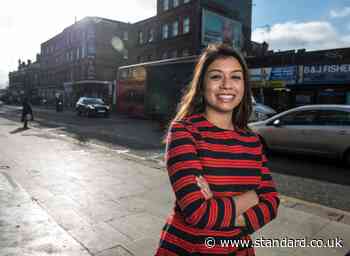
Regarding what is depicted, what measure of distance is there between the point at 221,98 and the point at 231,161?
0.37m

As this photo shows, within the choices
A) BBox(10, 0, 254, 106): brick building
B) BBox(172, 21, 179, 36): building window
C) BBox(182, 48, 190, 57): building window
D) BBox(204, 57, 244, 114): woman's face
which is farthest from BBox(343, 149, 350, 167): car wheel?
BBox(172, 21, 179, 36): building window

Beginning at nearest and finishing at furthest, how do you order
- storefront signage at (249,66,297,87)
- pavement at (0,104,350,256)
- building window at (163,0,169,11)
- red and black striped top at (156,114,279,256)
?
red and black striped top at (156,114,279,256) → pavement at (0,104,350,256) → storefront signage at (249,66,297,87) → building window at (163,0,169,11)

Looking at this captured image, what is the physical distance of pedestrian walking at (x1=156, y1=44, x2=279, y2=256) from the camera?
1.38 meters

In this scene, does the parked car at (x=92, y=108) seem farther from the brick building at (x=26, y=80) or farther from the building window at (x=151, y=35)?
the brick building at (x=26, y=80)

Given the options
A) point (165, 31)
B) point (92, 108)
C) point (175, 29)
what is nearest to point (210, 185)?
point (92, 108)

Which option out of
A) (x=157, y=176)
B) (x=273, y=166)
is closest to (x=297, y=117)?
(x=273, y=166)

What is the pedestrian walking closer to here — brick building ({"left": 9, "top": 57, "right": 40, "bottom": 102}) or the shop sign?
the shop sign

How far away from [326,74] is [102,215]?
17.9m

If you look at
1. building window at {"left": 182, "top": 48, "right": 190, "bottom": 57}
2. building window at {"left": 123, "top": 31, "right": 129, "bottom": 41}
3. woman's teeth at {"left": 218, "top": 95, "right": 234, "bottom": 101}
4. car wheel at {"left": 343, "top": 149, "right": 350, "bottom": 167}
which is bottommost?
car wheel at {"left": 343, "top": 149, "right": 350, "bottom": 167}

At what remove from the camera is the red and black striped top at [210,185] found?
4.48 ft

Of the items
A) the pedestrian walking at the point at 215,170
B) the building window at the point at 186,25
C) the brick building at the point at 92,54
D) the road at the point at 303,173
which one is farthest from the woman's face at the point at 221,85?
the brick building at the point at 92,54

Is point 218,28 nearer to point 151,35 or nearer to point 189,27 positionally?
point 189,27

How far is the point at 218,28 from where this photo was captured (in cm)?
3175

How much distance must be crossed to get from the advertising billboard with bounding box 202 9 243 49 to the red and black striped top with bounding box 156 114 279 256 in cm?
2918
